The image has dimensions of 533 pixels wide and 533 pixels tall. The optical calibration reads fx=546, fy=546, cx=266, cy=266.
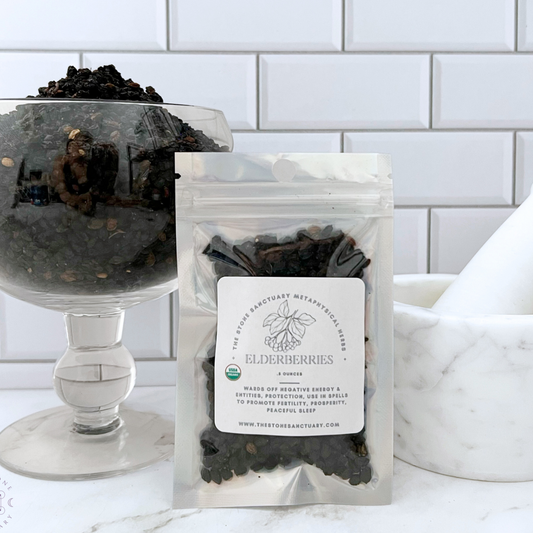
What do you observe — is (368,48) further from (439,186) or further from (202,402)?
(202,402)

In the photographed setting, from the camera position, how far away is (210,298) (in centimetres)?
50

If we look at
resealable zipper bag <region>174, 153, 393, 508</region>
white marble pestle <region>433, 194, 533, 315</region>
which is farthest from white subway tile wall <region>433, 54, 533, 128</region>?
resealable zipper bag <region>174, 153, 393, 508</region>

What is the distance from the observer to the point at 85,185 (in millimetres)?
482

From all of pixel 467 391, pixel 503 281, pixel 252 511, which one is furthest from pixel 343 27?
pixel 252 511

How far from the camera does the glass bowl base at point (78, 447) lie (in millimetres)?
549

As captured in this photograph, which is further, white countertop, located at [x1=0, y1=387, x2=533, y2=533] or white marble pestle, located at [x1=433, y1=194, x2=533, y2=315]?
white marble pestle, located at [x1=433, y1=194, x2=533, y2=315]

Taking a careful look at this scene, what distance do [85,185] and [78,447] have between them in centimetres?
29

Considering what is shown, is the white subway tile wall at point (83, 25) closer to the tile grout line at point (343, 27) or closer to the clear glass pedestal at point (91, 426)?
the tile grout line at point (343, 27)

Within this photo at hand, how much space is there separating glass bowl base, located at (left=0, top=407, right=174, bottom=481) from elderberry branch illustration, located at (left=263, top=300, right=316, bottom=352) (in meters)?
0.21

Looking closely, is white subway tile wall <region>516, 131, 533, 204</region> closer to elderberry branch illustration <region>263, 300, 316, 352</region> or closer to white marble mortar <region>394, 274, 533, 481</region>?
white marble mortar <region>394, 274, 533, 481</region>

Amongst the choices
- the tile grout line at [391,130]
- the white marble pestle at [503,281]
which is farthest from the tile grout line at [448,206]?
the white marble pestle at [503,281]

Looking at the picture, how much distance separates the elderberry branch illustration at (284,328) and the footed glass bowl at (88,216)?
14 centimetres

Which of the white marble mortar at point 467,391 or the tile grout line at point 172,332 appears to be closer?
the white marble mortar at point 467,391

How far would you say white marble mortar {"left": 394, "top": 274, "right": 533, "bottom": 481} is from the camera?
50 cm
